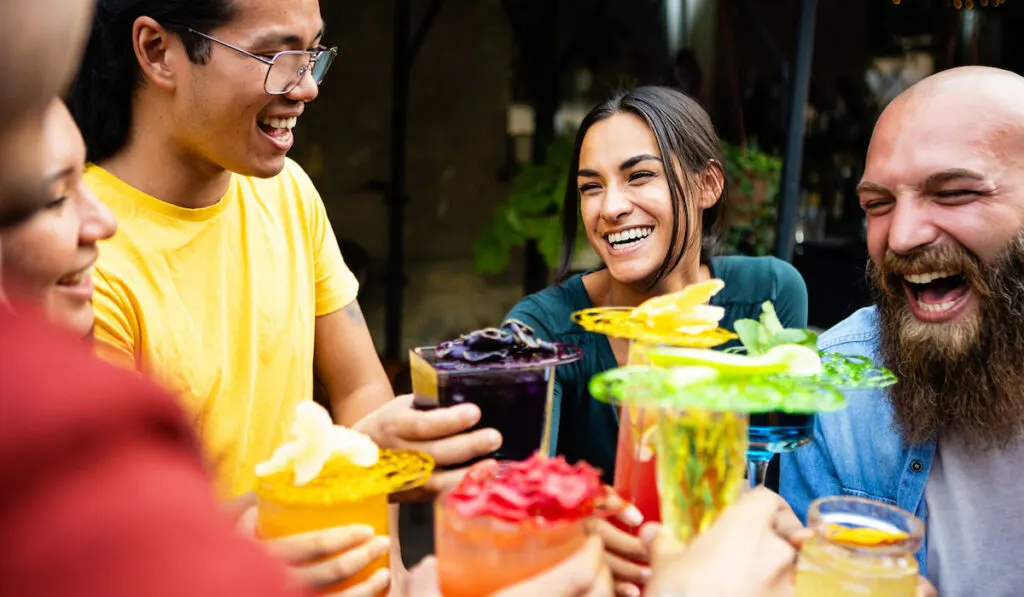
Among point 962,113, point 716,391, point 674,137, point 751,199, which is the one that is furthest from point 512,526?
point 751,199

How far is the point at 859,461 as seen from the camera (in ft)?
6.46

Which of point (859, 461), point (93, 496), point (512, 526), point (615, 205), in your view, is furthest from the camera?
point (615, 205)

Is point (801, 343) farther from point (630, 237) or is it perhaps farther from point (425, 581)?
point (630, 237)

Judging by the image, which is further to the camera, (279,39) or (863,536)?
(279,39)

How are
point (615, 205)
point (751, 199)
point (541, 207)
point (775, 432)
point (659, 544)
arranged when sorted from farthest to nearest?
point (541, 207)
point (751, 199)
point (615, 205)
point (775, 432)
point (659, 544)

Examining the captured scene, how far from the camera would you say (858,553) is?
116 cm

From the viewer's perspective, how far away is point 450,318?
6703mm

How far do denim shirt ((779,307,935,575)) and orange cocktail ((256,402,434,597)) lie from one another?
1151 mm

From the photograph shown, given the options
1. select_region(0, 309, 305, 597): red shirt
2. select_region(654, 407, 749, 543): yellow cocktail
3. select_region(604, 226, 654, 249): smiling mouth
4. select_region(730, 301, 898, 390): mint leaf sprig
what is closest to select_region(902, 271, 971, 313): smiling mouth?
select_region(730, 301, 898, 390): mint leaf sprig

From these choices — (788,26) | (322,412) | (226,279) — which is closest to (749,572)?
(322,412)

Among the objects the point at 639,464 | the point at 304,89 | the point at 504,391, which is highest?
Result: the point at 304,89

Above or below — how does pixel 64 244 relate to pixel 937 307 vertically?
above

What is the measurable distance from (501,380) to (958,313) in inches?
44.2

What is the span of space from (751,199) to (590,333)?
276 centimetres
